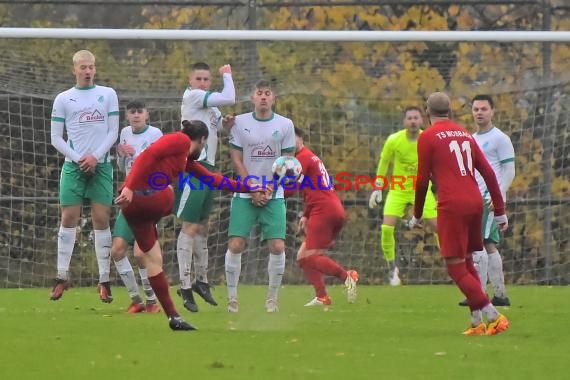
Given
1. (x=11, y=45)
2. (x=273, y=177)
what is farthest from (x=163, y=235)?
(x=273, y=177)

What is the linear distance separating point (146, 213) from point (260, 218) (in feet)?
7.79

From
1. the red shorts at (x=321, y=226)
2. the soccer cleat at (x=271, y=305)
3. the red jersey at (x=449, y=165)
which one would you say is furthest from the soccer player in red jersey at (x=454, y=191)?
the red shorts at (x=321, y=226)

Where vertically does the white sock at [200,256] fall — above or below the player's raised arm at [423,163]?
below

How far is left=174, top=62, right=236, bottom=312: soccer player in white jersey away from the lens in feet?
42.1

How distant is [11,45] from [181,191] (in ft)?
14.1

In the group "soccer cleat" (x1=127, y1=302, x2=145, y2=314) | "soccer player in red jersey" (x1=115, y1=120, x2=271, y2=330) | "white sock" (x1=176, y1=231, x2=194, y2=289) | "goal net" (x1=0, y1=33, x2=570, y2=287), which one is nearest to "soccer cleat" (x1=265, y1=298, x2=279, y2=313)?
→ "white sock" (x1=176, y1=231, x2=194, y2=289)

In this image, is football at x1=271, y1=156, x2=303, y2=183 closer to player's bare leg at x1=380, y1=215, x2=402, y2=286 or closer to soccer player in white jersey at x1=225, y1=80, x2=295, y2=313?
soccer player in white jersey at x1=225, y1=80, x2=295, y2=313

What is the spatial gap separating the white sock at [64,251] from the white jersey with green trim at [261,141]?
175 centimetres

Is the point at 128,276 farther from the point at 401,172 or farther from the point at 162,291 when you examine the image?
the point at 401,172

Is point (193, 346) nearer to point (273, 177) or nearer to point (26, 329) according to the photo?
point (26, 329)

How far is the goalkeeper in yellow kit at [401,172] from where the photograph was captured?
52.5 feet

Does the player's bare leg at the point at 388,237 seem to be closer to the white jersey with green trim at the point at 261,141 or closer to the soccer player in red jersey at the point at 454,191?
the white jersey with green trim at the point at 261,141

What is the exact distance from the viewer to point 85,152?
13.1 m

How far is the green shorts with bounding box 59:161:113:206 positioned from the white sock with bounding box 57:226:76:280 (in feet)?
0.95
